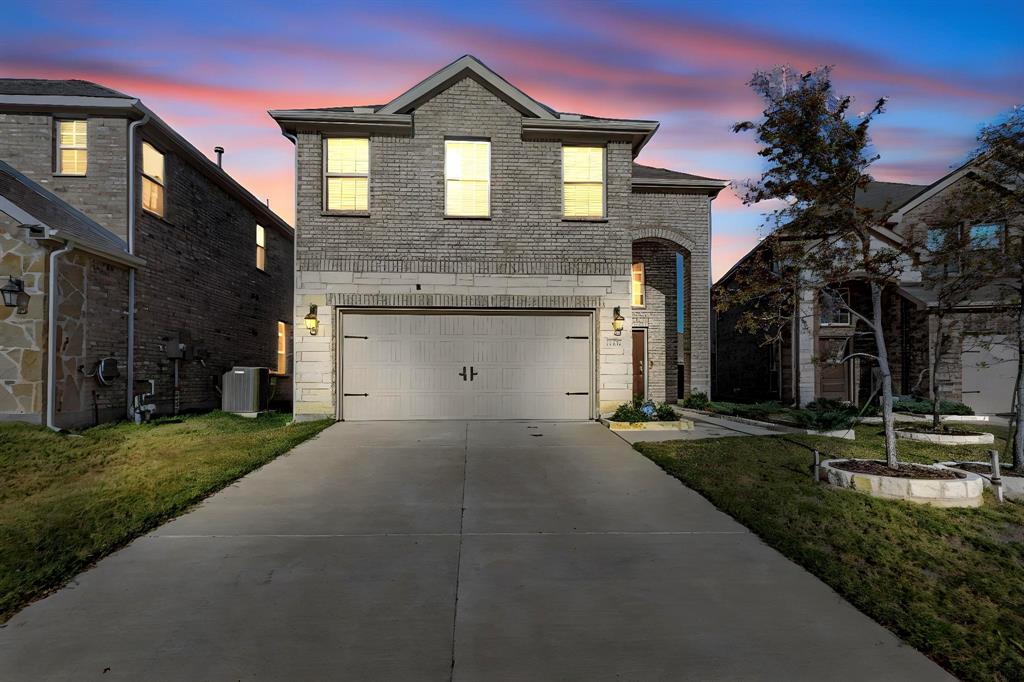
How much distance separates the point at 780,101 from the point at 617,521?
220 inches

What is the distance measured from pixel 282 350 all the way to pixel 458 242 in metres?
11.6

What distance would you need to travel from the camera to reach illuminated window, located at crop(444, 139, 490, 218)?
1191 cm

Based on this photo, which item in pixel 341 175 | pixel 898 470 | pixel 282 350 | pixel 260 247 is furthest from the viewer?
pixel 282 350

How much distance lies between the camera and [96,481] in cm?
657

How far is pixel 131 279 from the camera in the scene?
11594mm

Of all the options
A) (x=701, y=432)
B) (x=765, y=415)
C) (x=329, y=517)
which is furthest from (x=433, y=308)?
(x=765, y=415)

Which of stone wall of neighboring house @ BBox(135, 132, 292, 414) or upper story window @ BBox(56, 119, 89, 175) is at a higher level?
upper story window @ BBox(56, 119, 89, 175)

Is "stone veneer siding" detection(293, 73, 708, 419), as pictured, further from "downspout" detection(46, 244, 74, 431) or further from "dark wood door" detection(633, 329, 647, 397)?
"dark wood door" detection(633, 329, 647, 397)

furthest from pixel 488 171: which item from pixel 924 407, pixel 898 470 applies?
Answer: pixel 924 407

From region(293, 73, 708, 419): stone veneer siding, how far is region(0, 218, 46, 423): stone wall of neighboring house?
165 inches

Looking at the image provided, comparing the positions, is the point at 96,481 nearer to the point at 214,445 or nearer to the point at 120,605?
the point at 214,445

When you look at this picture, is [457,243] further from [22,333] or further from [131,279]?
[22,333]

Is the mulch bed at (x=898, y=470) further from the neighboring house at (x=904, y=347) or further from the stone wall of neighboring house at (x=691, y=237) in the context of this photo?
the stone wall of neighboring house at (x=691, y=237)

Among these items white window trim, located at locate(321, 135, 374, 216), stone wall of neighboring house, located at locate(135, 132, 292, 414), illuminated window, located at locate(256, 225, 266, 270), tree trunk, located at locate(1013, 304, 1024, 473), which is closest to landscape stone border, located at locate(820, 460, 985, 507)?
tree trunk, located at locate(1013, 304, 1024, 473)
